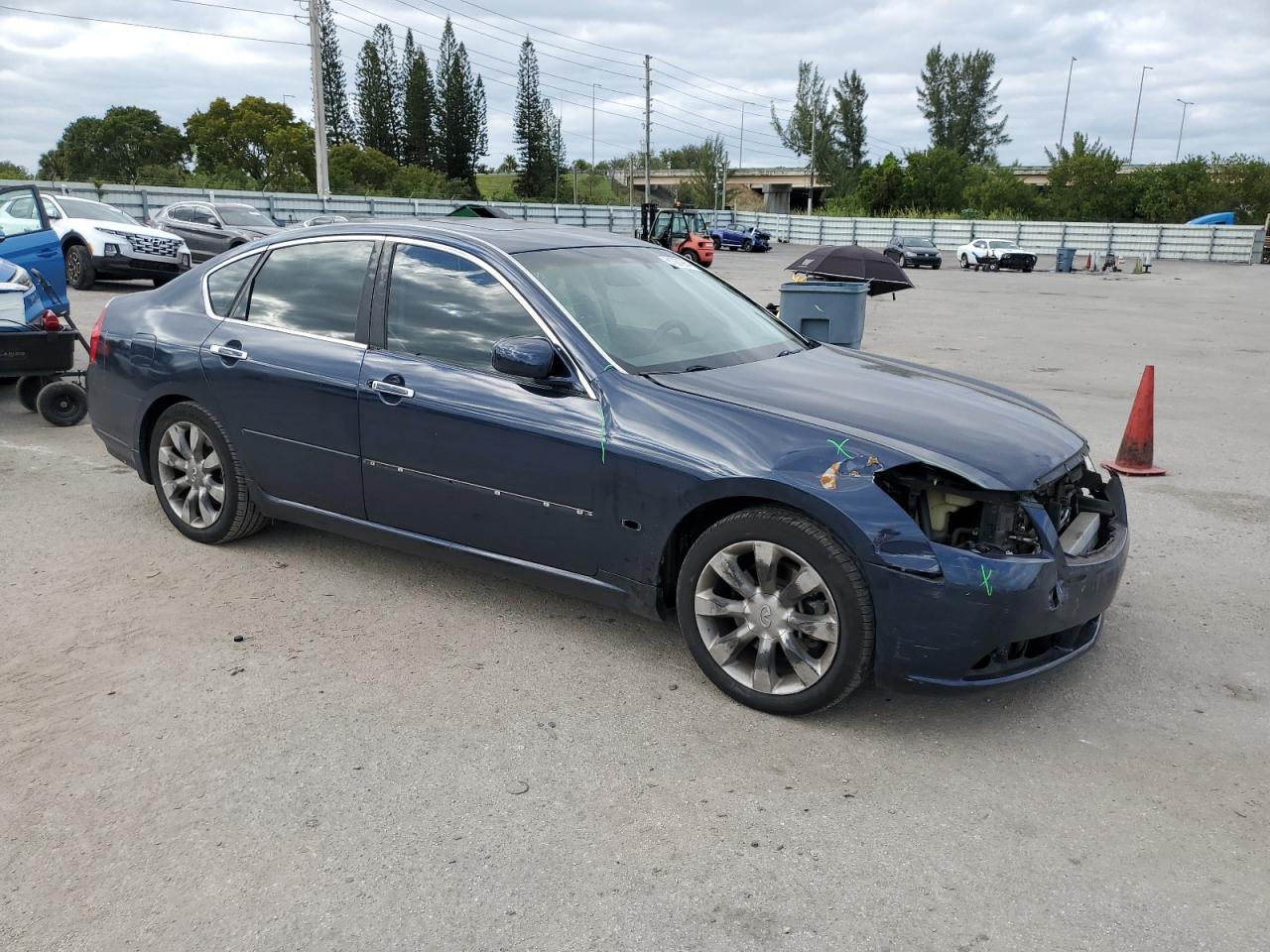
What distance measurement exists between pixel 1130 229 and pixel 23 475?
58.1 metres

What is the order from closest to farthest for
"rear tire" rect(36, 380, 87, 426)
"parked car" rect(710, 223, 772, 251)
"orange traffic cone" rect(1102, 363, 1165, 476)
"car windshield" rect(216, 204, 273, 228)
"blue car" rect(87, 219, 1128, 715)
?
"blue car" rect(87, 219, 1128, 715), "orange traffic cone" rect(1102, 363, 1165, 476), "rear tire" rect(36, 380, 87, 426), "car windshield" rect(216, 204, 273, 228), "parked car" rect(710, 223, 772, 251)

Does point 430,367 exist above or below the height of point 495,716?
above

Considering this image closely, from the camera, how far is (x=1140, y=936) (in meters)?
2.62

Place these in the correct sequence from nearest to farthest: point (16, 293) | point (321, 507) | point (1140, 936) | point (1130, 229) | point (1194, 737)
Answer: point (1140, 936)
point (1194, 737)
point (321, 507)
point (16, 293)
point (1130, 229)

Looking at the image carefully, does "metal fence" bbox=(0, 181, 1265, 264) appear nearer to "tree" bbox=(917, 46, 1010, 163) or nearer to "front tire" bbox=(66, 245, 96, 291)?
"front tire" bbox=(66, 245, 96, 291)

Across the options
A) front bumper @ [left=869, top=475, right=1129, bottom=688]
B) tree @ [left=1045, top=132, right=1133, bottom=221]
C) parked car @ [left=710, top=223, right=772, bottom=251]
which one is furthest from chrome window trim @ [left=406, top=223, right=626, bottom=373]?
tree @ [left=1045, top=132, right=1133, bottom=221]

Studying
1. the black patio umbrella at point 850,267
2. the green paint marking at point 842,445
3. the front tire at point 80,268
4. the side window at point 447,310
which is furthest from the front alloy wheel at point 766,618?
the front tire at point 80,268

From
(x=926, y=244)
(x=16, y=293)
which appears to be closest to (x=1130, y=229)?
(x=926, y=244)

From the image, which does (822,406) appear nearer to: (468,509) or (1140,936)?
(468,509)

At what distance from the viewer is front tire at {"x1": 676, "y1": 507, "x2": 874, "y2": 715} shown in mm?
3486

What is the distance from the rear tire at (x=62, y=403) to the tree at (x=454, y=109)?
300 feet

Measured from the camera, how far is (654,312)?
15.2 ft

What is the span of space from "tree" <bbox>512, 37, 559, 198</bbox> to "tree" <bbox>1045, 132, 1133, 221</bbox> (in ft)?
151

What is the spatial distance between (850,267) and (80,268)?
1242 centimetres
